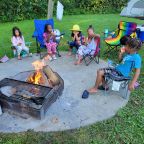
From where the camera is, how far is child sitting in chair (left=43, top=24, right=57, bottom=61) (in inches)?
272

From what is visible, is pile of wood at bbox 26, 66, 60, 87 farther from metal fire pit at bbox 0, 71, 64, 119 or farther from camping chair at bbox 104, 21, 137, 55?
camping chair at bbox 104, 21, 137, 55

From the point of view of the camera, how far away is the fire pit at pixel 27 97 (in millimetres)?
4168

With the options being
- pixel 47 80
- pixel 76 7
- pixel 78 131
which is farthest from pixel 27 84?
pixel 76 7

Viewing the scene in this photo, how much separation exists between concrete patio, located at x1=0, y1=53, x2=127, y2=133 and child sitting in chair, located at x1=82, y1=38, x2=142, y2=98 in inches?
6.0

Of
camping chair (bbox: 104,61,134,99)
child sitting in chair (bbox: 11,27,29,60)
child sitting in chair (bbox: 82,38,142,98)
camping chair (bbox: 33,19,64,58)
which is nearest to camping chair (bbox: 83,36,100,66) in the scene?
camping chair (bbox: 33,19,64,58)

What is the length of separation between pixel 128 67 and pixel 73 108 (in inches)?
48.3

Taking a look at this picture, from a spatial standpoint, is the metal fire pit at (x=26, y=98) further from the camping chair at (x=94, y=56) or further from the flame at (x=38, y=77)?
the camping chair at (x=94, y=56)

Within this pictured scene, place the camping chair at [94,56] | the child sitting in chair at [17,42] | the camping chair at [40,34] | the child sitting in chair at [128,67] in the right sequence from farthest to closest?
1. the camping chair at [40,34]
2. the child sitting in chair at [17,42]
3. the camping chair at [94,56]
4. the child sitting in chair at [128,67]

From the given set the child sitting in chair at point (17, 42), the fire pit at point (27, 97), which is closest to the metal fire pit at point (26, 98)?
the fire pit at point (27, 97)

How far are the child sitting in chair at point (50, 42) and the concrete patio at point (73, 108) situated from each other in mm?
916

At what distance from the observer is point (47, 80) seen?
4.85m

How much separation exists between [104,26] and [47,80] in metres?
6.52

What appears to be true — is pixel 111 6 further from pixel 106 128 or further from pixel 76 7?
pixel 106 128

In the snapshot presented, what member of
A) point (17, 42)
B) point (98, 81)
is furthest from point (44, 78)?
point (17, 42)
